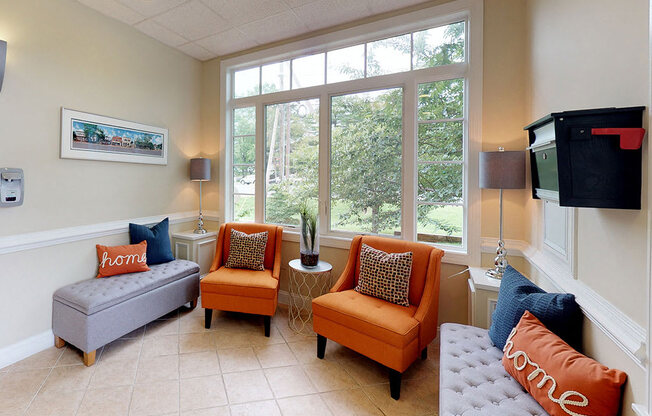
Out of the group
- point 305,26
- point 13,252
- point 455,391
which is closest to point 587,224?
point 455,391

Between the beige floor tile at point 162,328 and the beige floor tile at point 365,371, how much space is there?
1.64 meters

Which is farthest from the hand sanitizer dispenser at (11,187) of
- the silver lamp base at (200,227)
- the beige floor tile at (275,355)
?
the beige floor tile at (275,355)

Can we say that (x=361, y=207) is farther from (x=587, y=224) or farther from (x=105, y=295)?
(x=105, y=295)

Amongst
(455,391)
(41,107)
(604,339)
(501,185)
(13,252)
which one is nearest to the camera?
(604,339)

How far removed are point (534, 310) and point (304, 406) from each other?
4.73 feet

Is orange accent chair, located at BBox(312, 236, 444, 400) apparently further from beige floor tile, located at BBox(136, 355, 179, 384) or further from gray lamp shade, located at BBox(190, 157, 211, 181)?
gray lamp shade, located at BBox(190, 157, 211, 181)

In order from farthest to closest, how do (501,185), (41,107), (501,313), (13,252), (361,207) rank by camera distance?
(361,207) < (41,107) < (13,252) < (501,185) < (501,313)

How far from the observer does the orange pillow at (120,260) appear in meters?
2.67

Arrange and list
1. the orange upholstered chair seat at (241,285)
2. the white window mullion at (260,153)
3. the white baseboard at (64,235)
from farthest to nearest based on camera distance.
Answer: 1. the white window mullion at (260,153)
2. the orange upholstered chair seat at (241,285)
3. the white baseboard at (64,235)

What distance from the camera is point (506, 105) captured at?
2.35 metres

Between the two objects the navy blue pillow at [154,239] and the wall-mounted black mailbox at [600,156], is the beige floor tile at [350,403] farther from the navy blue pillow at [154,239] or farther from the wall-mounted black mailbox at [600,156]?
the navy blue pillow at [154,239]

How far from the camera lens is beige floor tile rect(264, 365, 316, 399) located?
192 centimetres

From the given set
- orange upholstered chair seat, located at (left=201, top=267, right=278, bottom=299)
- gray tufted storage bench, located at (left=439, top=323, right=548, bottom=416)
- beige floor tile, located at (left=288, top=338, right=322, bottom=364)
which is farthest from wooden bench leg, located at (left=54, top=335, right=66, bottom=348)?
gray tufted storage bench, located at (left=439, top=323, right=548, bottom=416)

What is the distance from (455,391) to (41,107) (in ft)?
11.7
